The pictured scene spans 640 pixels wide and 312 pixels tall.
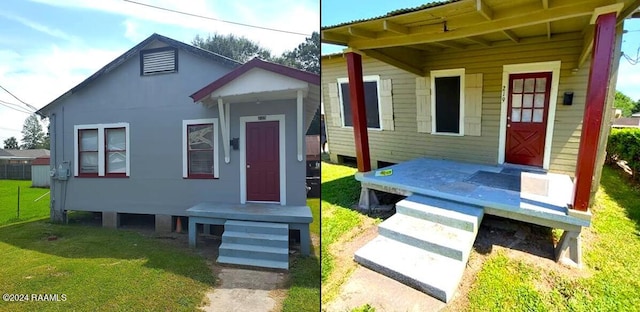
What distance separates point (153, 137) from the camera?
139cm

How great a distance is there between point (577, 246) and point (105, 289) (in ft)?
9.59

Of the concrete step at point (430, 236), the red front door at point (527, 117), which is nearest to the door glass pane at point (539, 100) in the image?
the red front door at point (527, 117)

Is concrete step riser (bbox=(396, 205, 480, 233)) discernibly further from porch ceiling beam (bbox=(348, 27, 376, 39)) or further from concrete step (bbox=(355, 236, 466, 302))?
porch ceiling beam (bbox=(348, 27, 376, 39))

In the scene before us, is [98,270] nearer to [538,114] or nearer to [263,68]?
[263,68]

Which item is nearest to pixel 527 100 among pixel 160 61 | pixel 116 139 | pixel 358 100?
pixel 358 100

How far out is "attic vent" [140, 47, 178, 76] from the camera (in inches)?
52.3

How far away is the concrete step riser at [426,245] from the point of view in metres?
2.09

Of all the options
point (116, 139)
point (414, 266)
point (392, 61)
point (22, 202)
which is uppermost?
point (392, 61)

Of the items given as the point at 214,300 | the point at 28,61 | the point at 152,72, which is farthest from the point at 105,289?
the point at 28,61

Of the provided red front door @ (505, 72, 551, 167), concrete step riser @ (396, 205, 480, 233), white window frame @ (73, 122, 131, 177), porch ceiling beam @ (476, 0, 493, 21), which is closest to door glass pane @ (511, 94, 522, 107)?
red front door @ (505, 72, 551, 167)

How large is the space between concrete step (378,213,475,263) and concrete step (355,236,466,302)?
0.13 feet

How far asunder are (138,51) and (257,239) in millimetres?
963

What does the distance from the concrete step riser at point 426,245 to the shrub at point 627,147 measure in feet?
14.2

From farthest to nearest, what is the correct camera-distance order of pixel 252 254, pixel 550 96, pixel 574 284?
pixel 550 96, pixel 574 284, pixel 252 254
